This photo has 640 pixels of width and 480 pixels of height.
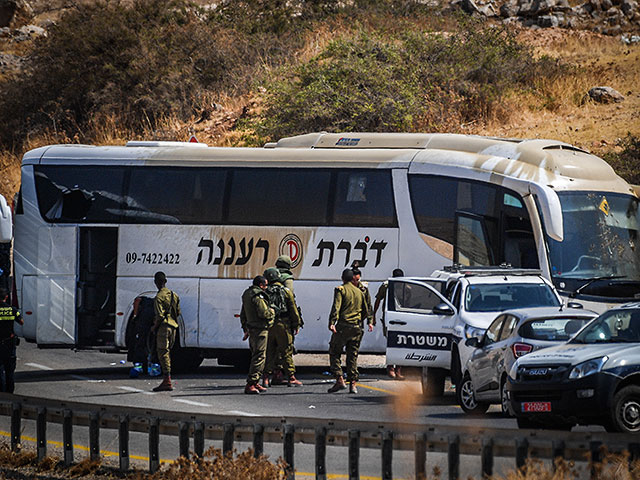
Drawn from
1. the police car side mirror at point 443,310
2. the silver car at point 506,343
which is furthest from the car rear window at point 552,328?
the police car side mirror at point 443,310

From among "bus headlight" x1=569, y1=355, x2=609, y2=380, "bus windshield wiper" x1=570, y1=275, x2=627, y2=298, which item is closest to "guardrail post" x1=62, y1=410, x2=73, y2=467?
"bus headlight" x1=569, y1=355, x2=609, y2=380

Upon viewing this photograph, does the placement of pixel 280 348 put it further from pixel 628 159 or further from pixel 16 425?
pixel 628 159

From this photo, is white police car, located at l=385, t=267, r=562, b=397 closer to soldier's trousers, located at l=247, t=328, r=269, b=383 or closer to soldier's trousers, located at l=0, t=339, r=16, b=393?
soldier's trousers, located at l=247, t=328, r=269, b=383

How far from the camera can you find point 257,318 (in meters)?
17.8

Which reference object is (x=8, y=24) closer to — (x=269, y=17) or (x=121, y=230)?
(x=269, y=17)

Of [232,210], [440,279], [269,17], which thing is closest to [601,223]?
[440,279]

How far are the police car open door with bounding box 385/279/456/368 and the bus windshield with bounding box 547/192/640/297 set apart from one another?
2.33 m

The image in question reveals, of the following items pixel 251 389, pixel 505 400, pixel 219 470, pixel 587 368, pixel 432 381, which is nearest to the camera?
pixel 219 470

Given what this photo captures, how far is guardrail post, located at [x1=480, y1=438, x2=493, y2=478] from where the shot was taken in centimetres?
959

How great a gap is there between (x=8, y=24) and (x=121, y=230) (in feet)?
176

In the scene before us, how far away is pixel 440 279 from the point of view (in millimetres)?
18234

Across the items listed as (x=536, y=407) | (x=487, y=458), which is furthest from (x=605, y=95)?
(x=487, y=458)

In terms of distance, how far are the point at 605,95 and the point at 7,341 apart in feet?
98.0

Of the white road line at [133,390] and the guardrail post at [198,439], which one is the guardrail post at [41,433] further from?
the white road line at [133,390]
